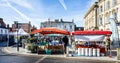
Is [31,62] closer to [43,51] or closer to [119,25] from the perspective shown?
[43,51]

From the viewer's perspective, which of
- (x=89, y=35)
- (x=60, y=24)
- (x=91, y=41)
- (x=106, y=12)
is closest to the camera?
(x=89, y=35)

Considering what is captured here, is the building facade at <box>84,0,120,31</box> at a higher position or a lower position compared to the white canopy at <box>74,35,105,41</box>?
higher

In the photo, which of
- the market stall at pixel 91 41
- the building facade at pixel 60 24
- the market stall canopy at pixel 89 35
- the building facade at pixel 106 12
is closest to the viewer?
the market stall at pixel 91 41

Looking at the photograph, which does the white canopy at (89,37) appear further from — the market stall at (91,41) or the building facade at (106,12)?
the building facade at (106,12)

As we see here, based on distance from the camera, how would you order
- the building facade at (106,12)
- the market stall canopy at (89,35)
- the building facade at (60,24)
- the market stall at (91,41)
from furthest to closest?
the building facade at (60,24), the building facade at (106,12), the market stall canopy at (89,35), the market stall at (91,41)

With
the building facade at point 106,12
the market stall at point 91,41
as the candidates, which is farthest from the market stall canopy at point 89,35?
the building facade at point 106,12

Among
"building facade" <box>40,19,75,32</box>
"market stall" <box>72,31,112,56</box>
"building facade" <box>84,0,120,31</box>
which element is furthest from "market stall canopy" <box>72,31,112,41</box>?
"building facade" <box>40,19,75,32</box>

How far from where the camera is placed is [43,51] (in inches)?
1119

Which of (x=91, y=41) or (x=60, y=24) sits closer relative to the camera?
(x=91, y=41)

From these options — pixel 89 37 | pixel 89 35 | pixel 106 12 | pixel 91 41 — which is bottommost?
pixel 91 41

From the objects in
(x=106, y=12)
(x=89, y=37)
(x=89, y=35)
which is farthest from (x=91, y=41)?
(x=106, y=12)

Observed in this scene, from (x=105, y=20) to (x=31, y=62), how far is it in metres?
34.1

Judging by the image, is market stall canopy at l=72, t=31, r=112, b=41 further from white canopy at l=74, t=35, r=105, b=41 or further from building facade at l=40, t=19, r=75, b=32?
building facade at l=40, t=19, r=75, b=32

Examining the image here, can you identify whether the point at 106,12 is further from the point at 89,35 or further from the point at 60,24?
the point at 60,24
